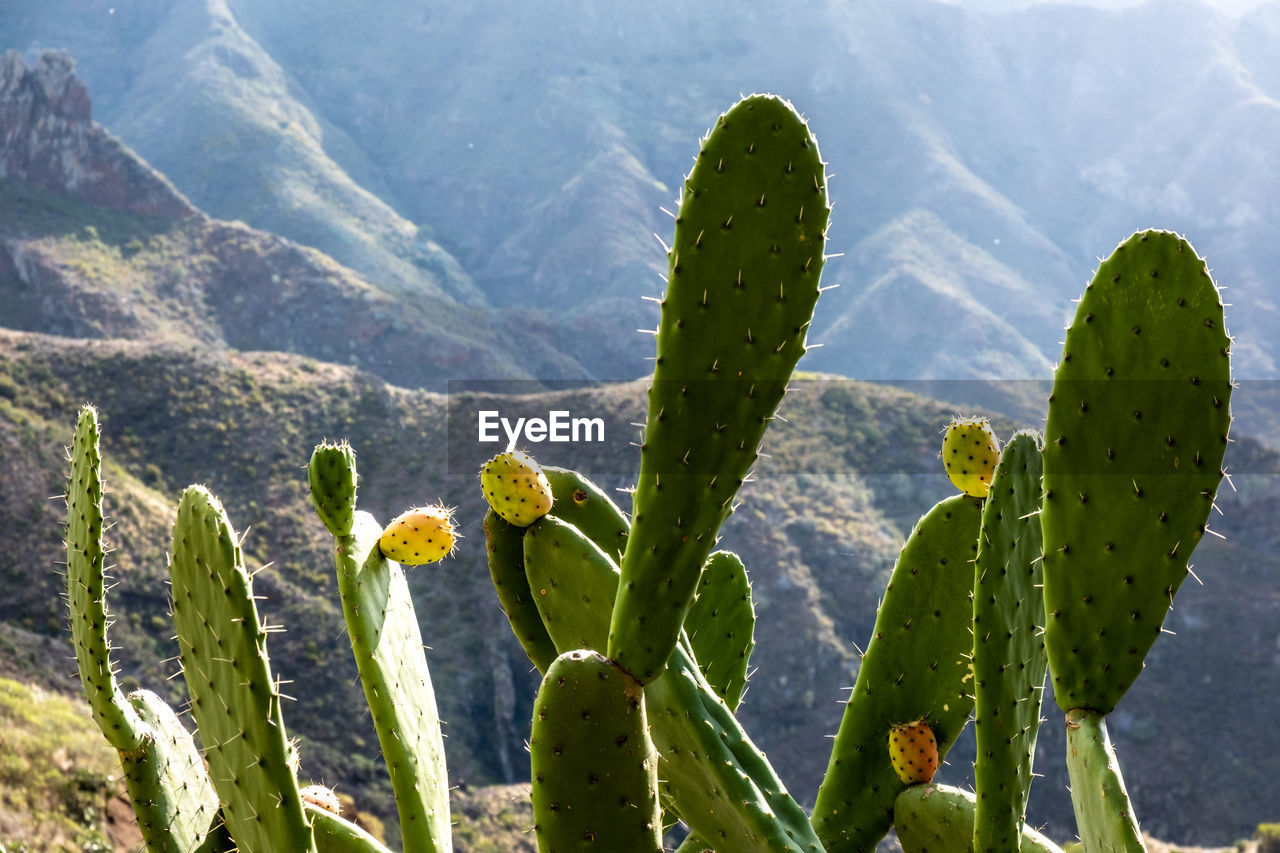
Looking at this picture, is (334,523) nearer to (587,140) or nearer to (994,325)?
(994,325)

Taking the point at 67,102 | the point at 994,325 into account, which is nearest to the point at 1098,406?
the point at 67,102

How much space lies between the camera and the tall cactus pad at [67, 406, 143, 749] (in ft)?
5.47

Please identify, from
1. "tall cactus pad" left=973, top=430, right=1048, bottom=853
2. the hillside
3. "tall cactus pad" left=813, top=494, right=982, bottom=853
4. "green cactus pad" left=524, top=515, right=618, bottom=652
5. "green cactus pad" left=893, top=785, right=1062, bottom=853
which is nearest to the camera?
"tall cactus pad" left=973, top=430, right=1048, bottom=853

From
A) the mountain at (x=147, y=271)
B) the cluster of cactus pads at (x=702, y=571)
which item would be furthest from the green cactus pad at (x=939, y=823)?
the mountain at (x=147, y=271)

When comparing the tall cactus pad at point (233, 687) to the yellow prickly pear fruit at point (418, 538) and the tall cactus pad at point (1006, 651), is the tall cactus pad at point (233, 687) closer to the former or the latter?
the yellow prickly pear fruit at point (418, 538)

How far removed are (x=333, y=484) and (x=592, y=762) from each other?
85 centimetres

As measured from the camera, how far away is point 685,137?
90.9 m

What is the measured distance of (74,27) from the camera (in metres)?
92.4

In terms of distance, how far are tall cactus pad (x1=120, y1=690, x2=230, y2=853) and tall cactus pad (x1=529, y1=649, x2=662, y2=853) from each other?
823 mm

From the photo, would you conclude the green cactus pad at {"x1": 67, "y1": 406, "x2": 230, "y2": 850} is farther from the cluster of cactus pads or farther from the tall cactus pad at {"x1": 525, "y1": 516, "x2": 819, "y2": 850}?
the tall cactus pad at {"x1": 525, "y1": 516, "x2": 819, "y2": 850}

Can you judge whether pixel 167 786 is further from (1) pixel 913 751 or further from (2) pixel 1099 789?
(2) pixel 1099 789

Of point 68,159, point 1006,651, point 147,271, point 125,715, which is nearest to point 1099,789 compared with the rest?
point 1006,651

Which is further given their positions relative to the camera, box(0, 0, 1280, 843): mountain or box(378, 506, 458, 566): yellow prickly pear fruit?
box(0, 0, 1280, 843): mountain

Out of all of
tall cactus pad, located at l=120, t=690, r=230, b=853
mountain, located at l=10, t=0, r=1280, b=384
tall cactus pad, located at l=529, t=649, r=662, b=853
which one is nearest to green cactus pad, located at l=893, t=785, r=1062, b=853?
tall cactus pad, located at l=529, t=649, r=662, b=853
